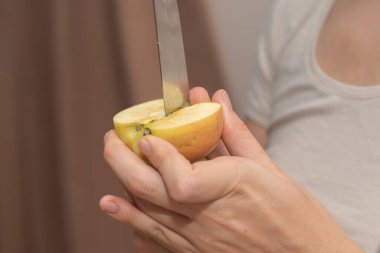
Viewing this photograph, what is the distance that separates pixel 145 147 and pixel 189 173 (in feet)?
0.15

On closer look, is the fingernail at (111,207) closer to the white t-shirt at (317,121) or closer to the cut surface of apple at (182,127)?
the cut surface of apple at (182,127)

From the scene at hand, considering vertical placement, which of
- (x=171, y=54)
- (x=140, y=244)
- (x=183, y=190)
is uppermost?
(x=171, y=54)

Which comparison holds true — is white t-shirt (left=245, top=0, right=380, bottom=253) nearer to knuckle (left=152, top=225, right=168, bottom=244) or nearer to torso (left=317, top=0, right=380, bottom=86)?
torso (left=317, top=0, right=380, bottom=86)

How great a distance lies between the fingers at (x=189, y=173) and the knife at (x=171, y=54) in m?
0.07

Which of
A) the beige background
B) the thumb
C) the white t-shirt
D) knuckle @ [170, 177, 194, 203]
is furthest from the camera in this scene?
the beige background

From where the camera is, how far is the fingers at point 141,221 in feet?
1.46

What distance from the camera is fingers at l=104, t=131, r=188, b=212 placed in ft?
1.30

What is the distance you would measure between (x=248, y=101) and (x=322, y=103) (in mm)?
224

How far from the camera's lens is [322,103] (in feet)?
2.47

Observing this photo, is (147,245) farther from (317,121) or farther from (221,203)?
(317,121)

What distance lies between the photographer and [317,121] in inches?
30.0

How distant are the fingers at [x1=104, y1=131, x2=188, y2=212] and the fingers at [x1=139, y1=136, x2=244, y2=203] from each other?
1 centimetres

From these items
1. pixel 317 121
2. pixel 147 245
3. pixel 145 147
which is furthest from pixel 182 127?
pixel 317 121

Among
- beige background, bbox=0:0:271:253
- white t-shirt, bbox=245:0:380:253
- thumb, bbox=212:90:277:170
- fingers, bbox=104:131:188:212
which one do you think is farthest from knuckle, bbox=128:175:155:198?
beige background, bbox=0:0:271:253
